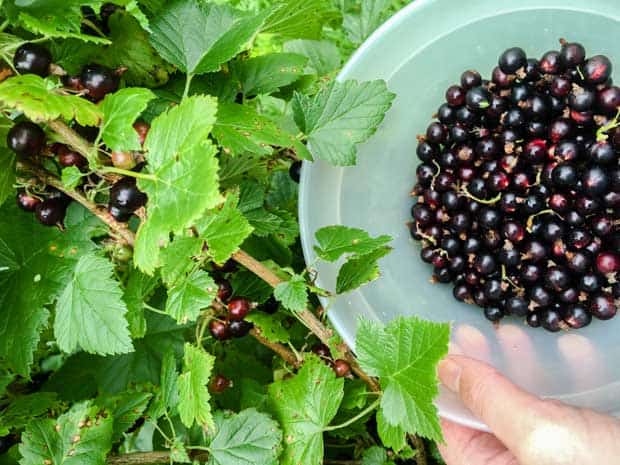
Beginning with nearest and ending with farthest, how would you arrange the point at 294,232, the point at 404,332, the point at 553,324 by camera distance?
the point at 404,332 → the point at 294,232 → the point at 553,324

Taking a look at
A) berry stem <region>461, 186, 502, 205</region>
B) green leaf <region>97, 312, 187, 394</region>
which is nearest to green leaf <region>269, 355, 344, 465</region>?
green leaf <region>97, 312, 187, 394</region>

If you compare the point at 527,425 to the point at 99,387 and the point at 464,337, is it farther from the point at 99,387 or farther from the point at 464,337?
the point at 99,387

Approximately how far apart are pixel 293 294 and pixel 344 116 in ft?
0.89

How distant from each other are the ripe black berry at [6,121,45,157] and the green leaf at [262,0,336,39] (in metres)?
0.28

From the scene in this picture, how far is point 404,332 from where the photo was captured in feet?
2.14

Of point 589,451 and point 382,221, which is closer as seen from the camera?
point 589,451

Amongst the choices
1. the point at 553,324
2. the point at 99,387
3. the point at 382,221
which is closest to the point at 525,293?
the point at 553,324

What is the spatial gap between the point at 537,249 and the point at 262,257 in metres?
0.47

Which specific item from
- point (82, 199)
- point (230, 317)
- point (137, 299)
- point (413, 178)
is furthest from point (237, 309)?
point (413, 178)

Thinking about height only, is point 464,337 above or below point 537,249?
below

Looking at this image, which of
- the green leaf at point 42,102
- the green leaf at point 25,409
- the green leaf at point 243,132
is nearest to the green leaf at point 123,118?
the green leaf at point 42,102

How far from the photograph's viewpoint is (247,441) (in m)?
0.73

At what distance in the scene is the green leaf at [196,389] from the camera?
0.65 meters

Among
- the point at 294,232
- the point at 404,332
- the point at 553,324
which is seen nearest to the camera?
the point at 404,332
